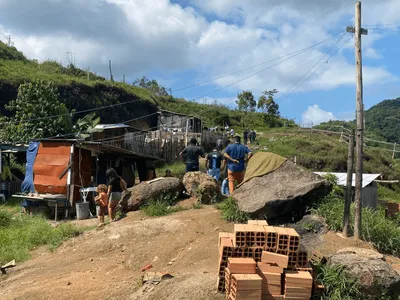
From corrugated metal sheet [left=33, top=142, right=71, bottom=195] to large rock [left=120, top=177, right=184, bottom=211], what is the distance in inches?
120

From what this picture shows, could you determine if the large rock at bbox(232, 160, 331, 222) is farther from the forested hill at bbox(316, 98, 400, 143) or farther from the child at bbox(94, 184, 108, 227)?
the forested hill at bbox(316, 98, 400, 143)

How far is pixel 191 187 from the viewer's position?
11.6 meters

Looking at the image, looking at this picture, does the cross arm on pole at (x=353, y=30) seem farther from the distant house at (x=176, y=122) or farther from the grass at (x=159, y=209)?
the distant house at (x=176, y=122)

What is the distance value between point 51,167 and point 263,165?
7049mm

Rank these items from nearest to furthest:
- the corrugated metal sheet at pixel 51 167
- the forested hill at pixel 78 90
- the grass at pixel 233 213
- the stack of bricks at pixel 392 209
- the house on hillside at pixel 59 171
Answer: the grass at pixel 233 213, the house on hillside at pixel 59 171, the corrugated metal sheet at pixel 51 167, the stack of bricks at pixel 392 209, the forested hill at pixel 78 90

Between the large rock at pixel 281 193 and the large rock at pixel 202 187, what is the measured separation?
1254 mm

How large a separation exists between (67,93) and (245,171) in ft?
75.5

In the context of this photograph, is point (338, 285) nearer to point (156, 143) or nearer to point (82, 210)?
point (82, 210)

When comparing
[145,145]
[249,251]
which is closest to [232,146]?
[249,251]

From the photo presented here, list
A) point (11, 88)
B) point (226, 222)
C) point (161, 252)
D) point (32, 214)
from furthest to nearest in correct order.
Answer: point (11, 88), point (32, 214), point (226, 222), point (161, 252)

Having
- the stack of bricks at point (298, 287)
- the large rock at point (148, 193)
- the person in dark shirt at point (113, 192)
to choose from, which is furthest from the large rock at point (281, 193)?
the stack of bricks at point (298, 287)

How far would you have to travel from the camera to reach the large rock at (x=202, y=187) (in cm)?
1105

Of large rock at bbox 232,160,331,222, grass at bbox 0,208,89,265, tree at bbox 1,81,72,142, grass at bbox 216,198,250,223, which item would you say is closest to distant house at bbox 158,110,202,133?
tree at bbox 1,81,72,142

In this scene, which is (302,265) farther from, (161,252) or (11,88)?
(11,88)
